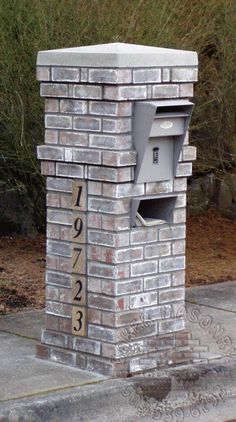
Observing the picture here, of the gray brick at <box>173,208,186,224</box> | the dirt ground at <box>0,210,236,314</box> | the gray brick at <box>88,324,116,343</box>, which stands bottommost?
the dirt ground at <box>0,210,236,314</box>

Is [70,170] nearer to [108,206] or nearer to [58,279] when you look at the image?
[108,206]

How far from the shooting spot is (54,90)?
6438 millimetres

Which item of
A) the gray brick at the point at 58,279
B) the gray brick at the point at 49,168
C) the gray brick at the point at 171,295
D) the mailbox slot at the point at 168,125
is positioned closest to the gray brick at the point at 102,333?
the gray brick at the point at 58,279

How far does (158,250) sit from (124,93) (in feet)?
3.19

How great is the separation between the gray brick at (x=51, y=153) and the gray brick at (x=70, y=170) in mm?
47

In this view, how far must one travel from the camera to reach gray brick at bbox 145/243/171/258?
647cm

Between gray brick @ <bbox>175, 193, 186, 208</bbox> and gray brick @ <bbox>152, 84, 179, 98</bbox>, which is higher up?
gray brick @ <bbox>152, 84, 179, 98</bbox>

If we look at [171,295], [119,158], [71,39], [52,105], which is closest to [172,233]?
[171,295]

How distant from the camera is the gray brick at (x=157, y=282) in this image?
6.48 meters

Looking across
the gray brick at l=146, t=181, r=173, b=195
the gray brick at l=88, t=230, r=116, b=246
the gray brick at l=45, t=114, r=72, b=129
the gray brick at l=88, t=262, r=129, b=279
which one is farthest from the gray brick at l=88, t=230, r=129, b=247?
the gray brick at l=45, t=114, r=72, b=129

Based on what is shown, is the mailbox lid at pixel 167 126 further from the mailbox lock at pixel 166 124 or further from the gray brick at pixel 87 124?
the gray brick at pixel 87 124

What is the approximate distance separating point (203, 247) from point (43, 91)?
4.46 meters

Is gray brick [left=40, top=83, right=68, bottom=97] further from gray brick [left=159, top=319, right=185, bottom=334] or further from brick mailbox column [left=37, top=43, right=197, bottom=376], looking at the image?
gray brick [left=159, top=319, right=185, bottom=334]

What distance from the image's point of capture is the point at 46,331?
6680 mm
